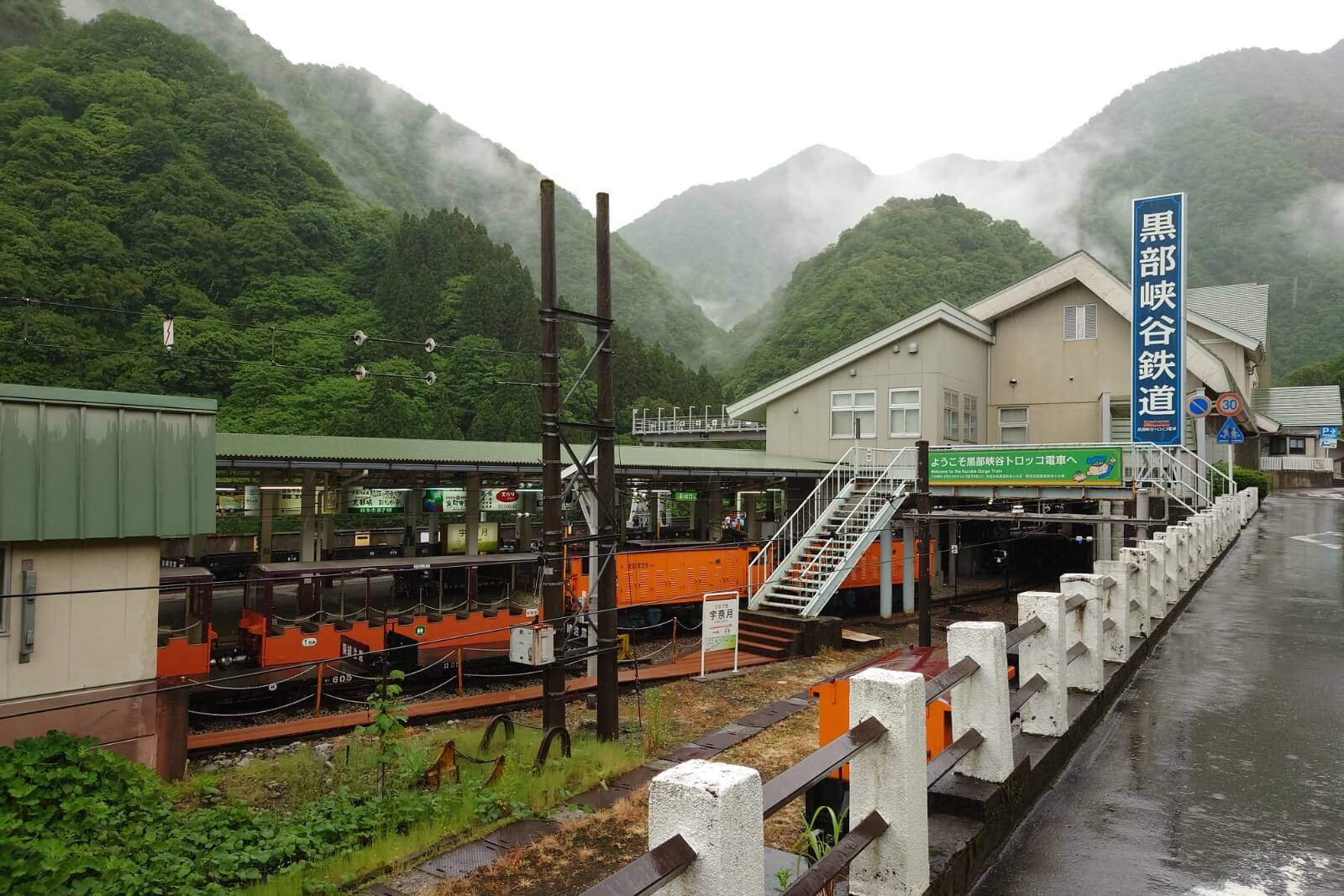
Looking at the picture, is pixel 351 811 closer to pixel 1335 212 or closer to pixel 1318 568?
pixel 1318 568

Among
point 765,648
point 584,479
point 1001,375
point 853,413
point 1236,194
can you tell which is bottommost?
point 765,648

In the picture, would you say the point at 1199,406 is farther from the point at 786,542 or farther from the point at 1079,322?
the point at 786,542

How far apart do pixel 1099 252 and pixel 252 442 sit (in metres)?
140

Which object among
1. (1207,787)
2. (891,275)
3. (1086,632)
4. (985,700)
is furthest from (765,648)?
(891,275)

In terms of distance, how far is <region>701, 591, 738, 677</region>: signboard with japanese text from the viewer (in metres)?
17.6

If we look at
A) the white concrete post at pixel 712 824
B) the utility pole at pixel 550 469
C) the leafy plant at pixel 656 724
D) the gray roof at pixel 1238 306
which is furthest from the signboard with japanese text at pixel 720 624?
the gray roof at pixel 1238 306

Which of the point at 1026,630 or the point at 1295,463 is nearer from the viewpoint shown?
the point at 1026,630

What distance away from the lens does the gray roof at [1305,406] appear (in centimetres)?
5191

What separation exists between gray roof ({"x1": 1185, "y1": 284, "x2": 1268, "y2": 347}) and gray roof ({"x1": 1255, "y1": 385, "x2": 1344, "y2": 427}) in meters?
17.2

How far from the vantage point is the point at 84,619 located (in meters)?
10.4

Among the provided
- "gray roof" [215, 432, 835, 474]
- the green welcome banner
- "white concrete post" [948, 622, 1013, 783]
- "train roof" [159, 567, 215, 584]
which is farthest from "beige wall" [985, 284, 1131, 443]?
"white concrete post" [948, 622, 1013, 783]

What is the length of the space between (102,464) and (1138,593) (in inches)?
501

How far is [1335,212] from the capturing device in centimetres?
11319

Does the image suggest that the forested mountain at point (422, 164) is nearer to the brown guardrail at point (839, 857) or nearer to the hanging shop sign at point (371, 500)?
the hanging shop sign at point (371, 500)
